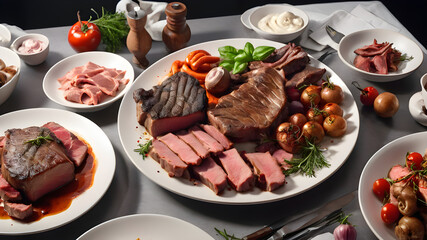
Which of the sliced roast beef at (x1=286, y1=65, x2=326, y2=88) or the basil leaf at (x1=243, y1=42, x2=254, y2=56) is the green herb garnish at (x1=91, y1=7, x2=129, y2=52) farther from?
the sliced roast beef at (x1=286, y1=65, x2=326, y2=88)

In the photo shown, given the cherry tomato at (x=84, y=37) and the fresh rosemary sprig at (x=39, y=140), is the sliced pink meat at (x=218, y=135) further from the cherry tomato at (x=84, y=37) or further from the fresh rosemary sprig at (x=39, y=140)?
the cherry tomato at (x=84, y=37)

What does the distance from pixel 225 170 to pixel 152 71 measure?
1.12 m

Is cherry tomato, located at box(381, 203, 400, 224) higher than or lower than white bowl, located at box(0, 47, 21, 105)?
higher

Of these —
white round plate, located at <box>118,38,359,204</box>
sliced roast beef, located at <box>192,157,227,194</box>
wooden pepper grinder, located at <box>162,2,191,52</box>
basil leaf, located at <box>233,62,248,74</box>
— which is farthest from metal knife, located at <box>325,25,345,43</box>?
sliced roast beef, located at <box>192,157,227,194</box>

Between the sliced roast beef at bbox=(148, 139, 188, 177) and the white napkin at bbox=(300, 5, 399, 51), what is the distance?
1619mm

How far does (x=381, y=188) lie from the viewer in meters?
2.34

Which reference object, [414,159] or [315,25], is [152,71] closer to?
[315,25]

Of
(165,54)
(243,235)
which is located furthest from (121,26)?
(243,235)

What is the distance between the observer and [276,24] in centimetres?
364

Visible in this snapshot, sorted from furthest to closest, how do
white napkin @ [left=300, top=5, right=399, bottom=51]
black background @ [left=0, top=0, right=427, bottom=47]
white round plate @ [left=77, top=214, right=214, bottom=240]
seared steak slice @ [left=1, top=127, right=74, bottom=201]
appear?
black background @ [left=0, top=0, right=427, bottom=47]
white napkin @ [left=300, top=5, right=399, bottom=51]
seared steak slice @ [left=1, top=127, right=74, bottom=201]
white round plate @ [left=77, top=214, right=214, bottom=240]

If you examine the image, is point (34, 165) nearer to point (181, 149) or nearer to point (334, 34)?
point (181, 149)

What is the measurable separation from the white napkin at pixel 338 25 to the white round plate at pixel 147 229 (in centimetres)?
199

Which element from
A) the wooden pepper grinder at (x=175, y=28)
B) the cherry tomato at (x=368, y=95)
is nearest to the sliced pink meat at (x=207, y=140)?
the wooden pepper grinder at (x=175, y=28)

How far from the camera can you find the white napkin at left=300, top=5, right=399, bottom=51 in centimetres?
357
